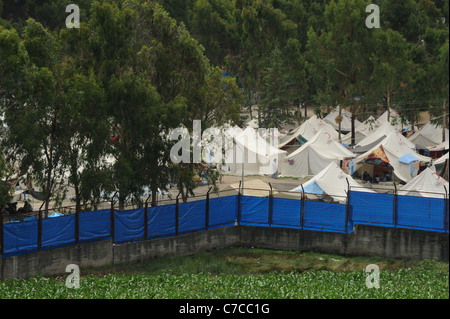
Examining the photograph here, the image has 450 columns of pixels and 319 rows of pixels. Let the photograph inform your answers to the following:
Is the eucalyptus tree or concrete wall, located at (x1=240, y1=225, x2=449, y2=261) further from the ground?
the eucalyptus tree

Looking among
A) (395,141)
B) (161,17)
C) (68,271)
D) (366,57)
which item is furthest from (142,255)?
(366,57)

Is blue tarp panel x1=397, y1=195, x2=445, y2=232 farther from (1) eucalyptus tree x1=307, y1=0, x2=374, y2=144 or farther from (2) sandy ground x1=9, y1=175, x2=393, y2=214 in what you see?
(1) eucalyptus tree x1=307, y1=0, x2=374, y2=144

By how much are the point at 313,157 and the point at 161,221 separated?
863 inches

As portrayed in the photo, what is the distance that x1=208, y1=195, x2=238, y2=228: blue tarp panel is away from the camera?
26812 mm

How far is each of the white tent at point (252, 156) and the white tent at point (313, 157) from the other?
101 cm

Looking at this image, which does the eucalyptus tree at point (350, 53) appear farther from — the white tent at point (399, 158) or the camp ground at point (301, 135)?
the white tent at point (399, 158)

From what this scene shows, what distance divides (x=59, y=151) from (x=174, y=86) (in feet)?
19.0

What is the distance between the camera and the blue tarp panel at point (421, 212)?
24.5 m

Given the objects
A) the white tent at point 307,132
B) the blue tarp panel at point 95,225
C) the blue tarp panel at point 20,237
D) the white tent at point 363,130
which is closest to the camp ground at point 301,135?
the white tent at point 307,132

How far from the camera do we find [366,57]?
56.3 meters

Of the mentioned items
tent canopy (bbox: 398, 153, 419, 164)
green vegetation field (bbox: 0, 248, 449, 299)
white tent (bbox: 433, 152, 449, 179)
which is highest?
tent canopy (bbox: 398, 153, 419, 164)

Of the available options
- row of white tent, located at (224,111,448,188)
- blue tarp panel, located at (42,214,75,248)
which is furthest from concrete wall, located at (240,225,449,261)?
row of white tent, located at (224,111,448,188)
